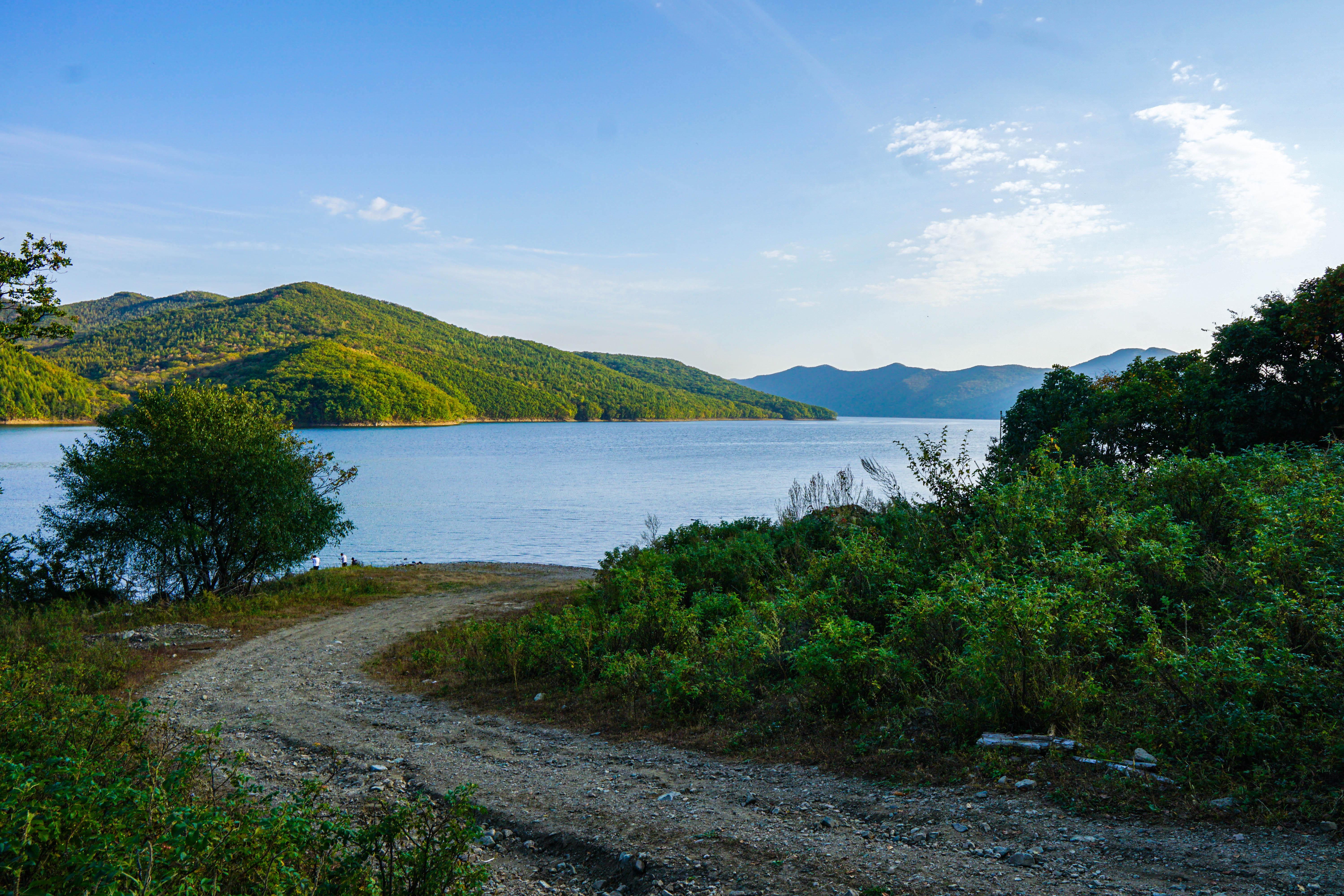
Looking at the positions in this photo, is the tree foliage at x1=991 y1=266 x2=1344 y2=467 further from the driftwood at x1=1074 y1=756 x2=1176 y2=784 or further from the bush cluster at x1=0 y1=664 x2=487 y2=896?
the bush cluster at x1=0 y1=664 x2=487 y2=896

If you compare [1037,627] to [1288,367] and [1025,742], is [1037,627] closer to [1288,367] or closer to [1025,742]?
[1025,742]

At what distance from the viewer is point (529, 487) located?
60500 millimetres

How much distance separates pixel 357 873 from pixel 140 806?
1.05 m

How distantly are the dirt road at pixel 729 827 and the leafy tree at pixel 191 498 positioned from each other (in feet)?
36.6

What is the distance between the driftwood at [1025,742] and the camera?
581 centimetres

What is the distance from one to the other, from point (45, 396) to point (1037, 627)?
18798cm

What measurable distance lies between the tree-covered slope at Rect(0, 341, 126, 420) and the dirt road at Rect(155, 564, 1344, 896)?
16475 centimetres

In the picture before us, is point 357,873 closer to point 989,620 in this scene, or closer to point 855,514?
point 989,620

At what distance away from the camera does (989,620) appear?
6.66 meters

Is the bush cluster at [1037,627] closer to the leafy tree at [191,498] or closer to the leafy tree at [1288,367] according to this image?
the leafy tree at [191,498]

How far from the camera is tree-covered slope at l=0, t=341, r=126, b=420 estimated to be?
135m

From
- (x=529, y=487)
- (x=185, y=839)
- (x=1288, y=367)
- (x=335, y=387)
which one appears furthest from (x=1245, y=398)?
(x=335, y=387)

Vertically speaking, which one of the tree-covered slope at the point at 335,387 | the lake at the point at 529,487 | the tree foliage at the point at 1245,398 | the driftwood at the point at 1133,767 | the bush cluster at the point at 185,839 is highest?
the tree-covered slope at the point at 335,387

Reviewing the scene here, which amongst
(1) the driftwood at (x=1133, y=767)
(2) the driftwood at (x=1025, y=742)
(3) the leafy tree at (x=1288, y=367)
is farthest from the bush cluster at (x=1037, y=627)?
(3) the leafy tree at (x=1288, y=367)
